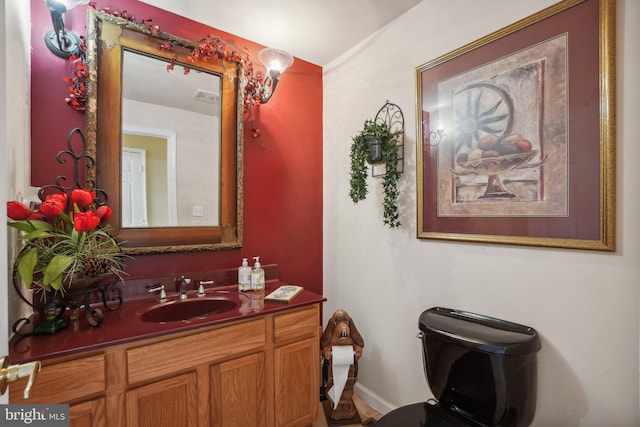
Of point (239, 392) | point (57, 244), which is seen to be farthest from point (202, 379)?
point (57, 244)

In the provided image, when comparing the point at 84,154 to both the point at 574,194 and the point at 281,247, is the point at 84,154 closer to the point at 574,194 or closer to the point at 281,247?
the point at 281,247

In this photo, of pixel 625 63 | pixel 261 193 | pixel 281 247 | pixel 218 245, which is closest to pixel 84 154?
pixel 218 245

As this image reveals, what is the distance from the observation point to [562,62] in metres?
1.12

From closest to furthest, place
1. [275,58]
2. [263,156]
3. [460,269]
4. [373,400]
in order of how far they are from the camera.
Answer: [460,269]
[275,58]
[373,400]
[263,156]

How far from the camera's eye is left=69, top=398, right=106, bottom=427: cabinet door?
995 millimetres

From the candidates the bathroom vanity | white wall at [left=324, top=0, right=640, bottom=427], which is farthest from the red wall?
the bathroom vanity

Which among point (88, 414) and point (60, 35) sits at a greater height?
point (60, 35)

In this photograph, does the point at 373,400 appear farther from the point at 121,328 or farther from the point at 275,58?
the point at 275,58

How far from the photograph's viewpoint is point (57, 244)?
1111 mm

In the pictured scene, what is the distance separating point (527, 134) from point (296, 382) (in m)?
1.60

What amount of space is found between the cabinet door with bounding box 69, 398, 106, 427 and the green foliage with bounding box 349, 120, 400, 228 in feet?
4.81

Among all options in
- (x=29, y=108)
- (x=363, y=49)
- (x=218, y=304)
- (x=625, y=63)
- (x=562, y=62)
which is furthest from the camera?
(x=363, y=49)

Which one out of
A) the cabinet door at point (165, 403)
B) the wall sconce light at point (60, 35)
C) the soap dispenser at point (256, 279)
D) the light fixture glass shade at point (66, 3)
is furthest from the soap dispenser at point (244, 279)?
the light fixture glass shade at point (66, 3)

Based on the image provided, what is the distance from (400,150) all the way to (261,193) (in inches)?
37.7
